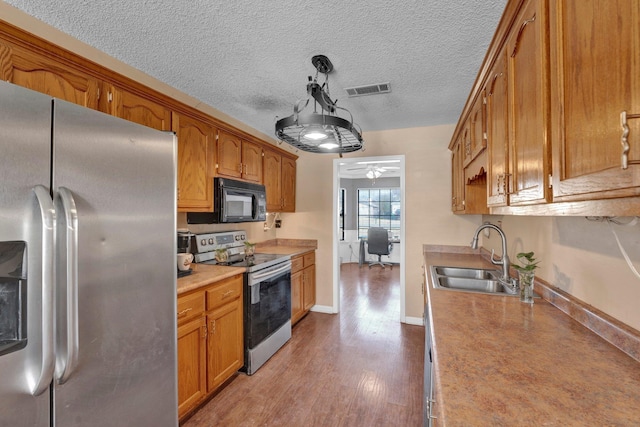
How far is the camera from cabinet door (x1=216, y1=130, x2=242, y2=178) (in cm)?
262

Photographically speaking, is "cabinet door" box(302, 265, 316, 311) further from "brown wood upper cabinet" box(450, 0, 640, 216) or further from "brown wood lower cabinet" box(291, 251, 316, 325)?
"brown wood upper cabinet" box(450, 0, 640, 216)

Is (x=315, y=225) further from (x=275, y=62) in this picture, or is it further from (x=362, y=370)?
(x=275, y=62)

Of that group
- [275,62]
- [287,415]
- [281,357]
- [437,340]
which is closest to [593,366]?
[437,340]

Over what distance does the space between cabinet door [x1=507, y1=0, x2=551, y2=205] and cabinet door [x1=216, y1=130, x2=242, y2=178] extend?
221cm

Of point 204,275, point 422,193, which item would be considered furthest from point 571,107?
point 422,193

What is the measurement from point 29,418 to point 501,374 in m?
1.55

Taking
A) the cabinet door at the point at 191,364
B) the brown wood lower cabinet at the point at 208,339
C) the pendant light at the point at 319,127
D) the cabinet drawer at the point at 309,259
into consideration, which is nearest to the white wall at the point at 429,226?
the cabinet drawer at the point at 309,259

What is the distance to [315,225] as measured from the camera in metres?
4.11

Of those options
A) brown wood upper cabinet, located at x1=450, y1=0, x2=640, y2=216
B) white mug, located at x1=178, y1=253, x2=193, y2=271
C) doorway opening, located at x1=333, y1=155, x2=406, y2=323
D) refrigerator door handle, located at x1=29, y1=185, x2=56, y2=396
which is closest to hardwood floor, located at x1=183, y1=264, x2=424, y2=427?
white mug, located at x1=178, y1=253, x2=193, y2=271

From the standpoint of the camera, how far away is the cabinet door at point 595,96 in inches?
20.0

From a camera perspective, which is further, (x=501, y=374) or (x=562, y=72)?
(x=501, y=374)

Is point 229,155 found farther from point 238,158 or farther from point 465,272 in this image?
point 465,272

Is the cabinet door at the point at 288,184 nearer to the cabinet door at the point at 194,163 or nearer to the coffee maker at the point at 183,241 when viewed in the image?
the cabinet door at the point at 194,163

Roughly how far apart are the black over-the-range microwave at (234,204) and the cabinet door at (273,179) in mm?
300
